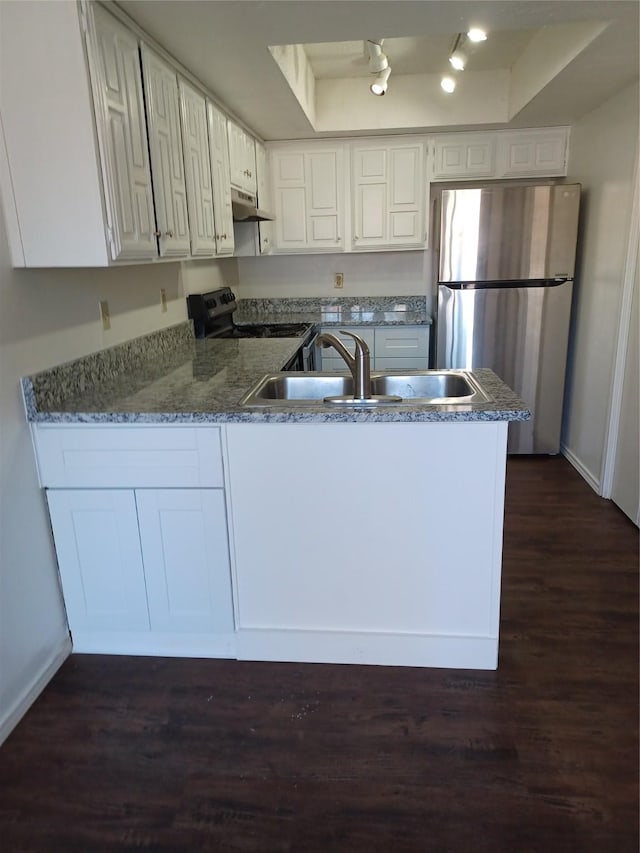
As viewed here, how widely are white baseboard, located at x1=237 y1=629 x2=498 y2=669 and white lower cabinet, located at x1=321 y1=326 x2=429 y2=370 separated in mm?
2417

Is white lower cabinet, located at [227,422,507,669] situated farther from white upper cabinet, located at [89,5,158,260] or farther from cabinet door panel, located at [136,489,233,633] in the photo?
white upper cabinet, located at [89,5,158,260]

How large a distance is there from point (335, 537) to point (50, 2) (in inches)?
68.4

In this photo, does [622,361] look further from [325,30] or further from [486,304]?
[325,30]

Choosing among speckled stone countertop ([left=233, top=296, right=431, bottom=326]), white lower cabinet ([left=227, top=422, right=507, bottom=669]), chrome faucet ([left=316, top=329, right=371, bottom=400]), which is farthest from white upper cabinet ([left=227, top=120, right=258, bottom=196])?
white lower cabinet ([left=227, top=422, right=507, bottom=669])

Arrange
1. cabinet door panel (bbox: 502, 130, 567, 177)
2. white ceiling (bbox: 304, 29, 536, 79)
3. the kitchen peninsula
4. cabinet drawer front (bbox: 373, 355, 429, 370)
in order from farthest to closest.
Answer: cabinet drawer front (bbox: 373, 355, 429, 370) → cabinet door panel (bbox: 502, 130, 567, 177) → white ceiling (bbox: 304, 29, 536, 79) → the kitchen peninsula

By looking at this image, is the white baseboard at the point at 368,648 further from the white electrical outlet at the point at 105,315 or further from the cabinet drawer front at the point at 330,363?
the cabinet drawer front at the point at 330,363

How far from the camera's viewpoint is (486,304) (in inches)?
147

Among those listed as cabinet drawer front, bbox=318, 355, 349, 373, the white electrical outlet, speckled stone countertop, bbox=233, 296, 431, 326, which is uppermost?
the white electrical outlet

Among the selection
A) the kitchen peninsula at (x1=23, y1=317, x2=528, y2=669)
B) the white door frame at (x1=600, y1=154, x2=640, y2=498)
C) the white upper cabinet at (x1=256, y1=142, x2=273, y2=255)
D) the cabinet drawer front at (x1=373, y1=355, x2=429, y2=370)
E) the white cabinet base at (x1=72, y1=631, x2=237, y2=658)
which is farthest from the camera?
the cabinet drawer front at (x1=373, y1=355, x2=429, y2=370)

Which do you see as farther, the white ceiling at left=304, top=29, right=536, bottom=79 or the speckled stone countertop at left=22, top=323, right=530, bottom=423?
the white ceiling at left=304, top=29, right=536, bottom=79

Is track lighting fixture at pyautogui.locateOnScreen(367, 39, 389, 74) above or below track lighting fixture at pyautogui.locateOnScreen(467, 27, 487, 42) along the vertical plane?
above

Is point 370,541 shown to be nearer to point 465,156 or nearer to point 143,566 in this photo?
point 143,566

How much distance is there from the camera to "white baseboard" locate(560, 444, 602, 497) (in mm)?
3336

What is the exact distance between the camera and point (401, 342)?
412 centimetres
